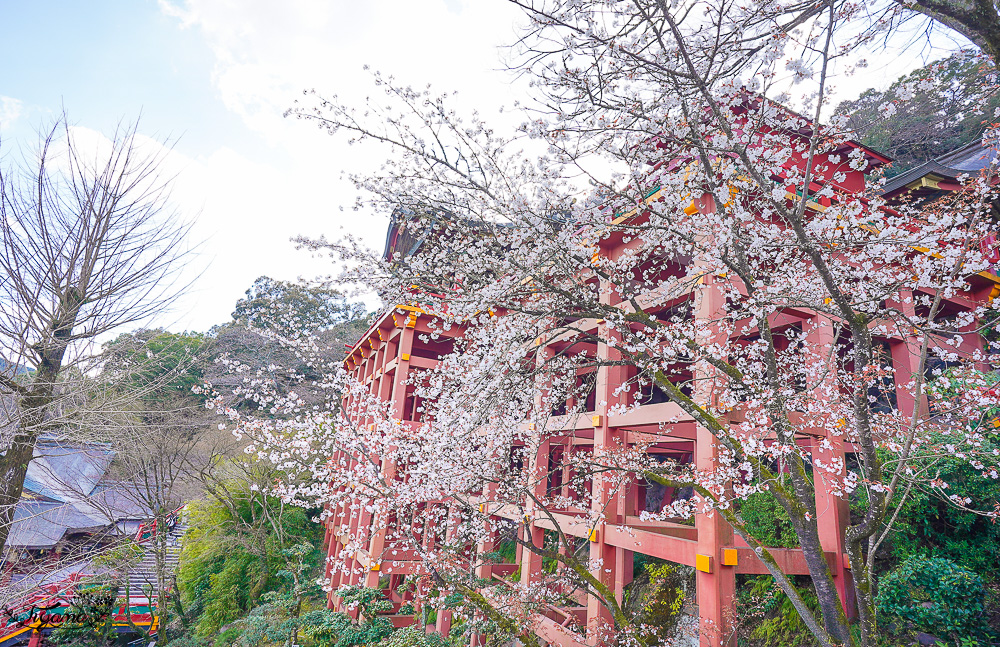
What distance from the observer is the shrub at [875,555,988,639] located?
452cm

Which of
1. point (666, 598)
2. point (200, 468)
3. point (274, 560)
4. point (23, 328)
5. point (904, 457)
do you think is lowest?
point (274, 560)

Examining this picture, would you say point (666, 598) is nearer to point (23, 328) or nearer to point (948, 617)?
point (948, 617)

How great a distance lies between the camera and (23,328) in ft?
16.1

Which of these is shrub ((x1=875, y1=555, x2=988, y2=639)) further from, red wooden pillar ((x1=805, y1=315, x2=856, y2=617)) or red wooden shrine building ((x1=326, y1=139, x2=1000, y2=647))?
red wooden shrine building ((x1=326, y1=139, x2=1000, y2=647))

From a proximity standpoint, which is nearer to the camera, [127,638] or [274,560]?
[127,638]

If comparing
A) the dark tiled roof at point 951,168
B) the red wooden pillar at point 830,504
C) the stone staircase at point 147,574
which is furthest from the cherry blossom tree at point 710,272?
the stone staircase at point 147,574

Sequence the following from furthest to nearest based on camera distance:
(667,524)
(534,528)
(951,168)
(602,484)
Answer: (951,168) < (667,524) < (534,528) < (602,484)

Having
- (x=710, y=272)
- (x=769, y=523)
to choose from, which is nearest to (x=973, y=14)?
A: (x=710, y=272)

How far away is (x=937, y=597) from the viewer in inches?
182

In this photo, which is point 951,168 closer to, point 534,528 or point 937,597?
point 937,597

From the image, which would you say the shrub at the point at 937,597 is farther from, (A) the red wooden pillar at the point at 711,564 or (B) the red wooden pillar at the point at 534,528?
(B) the red wooden pillar at the point at 534,528

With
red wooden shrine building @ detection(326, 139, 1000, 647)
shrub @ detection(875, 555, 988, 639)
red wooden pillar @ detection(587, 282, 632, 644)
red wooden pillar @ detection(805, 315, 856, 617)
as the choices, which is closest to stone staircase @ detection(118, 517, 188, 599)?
red wooden shrine building @ detection(326, 139, 1000, 647)

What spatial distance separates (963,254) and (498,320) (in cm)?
355

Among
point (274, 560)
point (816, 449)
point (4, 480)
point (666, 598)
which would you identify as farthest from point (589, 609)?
point (274, 560)
